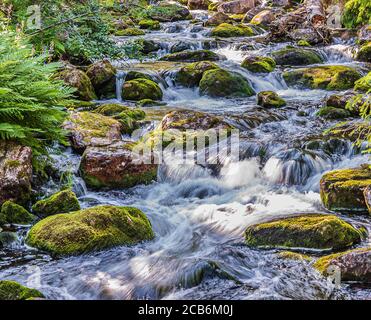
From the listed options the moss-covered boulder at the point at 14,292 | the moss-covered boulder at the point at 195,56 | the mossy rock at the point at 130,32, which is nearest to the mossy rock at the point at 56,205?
the moss-covered boulder at the point at 14,292

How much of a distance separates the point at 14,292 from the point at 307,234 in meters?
3.17

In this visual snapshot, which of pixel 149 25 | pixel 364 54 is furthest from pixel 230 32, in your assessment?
pixel 364 54

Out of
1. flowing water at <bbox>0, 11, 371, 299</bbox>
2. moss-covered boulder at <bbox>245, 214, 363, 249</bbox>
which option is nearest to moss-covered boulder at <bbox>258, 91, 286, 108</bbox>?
flowing water at <bbox>0, 11, 371, 299</bbox>

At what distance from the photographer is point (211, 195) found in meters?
7.17

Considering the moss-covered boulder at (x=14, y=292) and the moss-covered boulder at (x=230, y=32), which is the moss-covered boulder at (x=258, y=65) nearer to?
the moss-covered boulder at (x=230, y=32)

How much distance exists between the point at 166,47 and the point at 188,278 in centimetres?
1453

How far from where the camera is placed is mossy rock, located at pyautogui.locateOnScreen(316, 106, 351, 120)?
10062 millimetres

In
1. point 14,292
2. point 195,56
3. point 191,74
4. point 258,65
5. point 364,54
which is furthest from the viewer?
point 195,56

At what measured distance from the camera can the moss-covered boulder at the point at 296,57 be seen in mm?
15680

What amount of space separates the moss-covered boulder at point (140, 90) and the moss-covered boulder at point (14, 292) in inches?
334

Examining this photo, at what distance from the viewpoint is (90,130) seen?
26.6ft

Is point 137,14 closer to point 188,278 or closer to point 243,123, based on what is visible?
point 243,123

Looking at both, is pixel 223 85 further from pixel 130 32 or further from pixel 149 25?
pixel 149 25

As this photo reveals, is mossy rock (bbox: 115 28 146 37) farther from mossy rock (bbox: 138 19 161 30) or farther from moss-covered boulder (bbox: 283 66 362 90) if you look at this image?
moss-covered boulder (bbox: 283 66 362 90)
